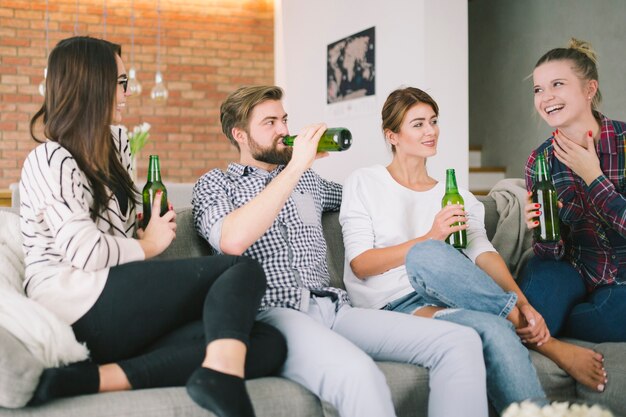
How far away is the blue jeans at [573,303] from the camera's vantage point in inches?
85.8

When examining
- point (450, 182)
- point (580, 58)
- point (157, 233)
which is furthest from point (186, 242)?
point (580, 58)

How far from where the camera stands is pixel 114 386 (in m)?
1.64

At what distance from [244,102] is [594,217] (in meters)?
1.15

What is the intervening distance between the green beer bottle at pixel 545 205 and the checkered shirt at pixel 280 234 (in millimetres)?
658

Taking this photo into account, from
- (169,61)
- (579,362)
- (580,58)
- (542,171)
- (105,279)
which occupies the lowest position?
(579,362)

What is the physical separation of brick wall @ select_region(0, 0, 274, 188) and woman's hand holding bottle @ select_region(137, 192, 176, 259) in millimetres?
5126

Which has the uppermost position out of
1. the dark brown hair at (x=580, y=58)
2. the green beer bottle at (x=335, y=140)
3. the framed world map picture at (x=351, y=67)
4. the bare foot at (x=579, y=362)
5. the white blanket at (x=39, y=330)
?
the framed world map picture at (x=351, y=67)

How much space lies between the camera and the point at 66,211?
1.73 meters

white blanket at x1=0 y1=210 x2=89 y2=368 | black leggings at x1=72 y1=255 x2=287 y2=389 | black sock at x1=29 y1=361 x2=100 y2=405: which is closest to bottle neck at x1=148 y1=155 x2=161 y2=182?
black leggings at x1=72 y1=255 x2=287 y2=389

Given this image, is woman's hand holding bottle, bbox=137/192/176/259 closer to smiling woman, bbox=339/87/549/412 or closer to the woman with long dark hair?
the woman with long dark hair

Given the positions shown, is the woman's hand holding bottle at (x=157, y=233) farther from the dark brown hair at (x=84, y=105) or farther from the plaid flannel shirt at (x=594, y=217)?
the plaid flannel shirt at (x=594, y=217)

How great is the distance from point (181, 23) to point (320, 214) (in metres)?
5.20

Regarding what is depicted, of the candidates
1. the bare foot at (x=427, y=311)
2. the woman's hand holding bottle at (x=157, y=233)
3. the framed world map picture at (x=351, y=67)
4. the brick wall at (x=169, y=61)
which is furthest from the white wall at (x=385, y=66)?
the woman's hand holding bottle at (x=157, y=233)

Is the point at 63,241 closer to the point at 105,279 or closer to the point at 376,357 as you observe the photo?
the point at 105,279
